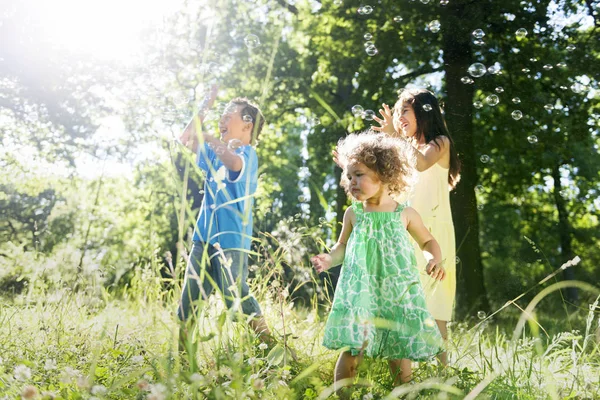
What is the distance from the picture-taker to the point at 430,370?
3.11 m

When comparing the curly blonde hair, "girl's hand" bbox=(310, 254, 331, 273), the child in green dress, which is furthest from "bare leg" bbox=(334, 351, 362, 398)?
the curly blonde hair

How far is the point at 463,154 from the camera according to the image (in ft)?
33.9

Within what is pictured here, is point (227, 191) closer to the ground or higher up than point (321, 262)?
higher up

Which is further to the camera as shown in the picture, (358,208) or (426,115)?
(426,115)

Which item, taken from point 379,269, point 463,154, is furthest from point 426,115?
point 463,154

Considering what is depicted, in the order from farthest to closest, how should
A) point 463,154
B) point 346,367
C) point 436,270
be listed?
point 463,154 < point 436,270 < point 346,367

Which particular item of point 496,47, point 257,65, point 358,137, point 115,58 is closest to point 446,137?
point 358,137

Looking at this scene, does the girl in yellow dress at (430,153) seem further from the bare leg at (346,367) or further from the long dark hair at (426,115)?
the bare leg at (346,367)

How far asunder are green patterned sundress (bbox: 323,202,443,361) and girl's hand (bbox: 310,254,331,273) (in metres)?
0.09

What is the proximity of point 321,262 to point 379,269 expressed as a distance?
0.31 metres

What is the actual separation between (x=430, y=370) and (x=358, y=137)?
1235 mm

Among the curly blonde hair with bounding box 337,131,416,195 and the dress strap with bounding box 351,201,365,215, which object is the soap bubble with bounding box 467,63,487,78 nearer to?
the curly blonde hair with bounding box 337,131,416,195

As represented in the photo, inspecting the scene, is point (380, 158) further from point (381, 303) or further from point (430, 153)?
point (430, 153)

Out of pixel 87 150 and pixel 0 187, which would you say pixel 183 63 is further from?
pixel 0 187
